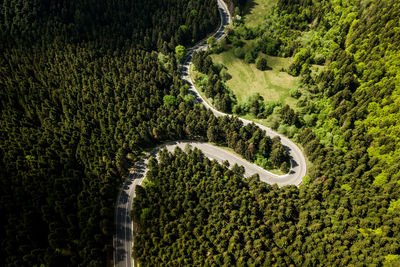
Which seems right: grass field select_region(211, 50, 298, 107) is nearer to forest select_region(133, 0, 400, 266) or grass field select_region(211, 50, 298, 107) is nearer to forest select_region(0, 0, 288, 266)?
forest select_region(133, 0, 400, 266)

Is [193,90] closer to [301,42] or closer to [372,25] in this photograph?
[301,42]

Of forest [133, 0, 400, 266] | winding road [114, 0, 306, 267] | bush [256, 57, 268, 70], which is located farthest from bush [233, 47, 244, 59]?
winding road [114, 0, 306, 267]


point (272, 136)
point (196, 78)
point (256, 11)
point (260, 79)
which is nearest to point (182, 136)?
point (196, 78)

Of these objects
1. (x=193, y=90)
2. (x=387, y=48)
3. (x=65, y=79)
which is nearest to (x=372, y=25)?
(x=387, y=48)

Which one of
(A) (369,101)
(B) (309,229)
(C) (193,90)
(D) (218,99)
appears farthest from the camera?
(C) (193,90)

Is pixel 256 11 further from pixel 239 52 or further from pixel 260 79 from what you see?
pixel 260 79

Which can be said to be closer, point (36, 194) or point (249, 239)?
point (249, 239)
